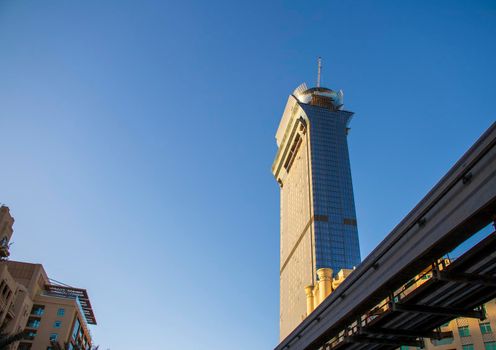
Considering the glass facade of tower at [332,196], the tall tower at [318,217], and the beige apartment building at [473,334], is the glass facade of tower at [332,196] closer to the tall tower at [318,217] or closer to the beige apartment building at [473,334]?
the tall tower at [318,217]

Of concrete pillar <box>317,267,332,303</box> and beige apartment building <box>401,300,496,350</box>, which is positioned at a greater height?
concrete pillar <box>317,267,332,303</box>

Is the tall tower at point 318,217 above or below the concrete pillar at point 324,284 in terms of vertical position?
above

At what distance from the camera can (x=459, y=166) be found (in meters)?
16.6

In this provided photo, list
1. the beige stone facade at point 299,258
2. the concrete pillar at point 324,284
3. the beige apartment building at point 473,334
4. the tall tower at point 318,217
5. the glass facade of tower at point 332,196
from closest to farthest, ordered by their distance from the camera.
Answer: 1. the beige apartment building at point 473,334
2. the concrete pillar at point 324,284
3. the glass facade of tower at point 332,196
4. the tall tower at point 318,217
5. the beige stone facade at point 299,258

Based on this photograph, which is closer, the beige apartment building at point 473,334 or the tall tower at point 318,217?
the beige apartment building at point 473,334

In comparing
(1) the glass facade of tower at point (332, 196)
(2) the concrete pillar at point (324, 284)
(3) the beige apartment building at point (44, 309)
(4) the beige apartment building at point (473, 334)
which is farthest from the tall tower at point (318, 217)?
(4) the beige apartment building at point (473, 334)

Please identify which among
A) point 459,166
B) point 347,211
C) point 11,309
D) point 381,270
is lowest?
point 381,270

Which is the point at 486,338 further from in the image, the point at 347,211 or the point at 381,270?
the point at 347,211

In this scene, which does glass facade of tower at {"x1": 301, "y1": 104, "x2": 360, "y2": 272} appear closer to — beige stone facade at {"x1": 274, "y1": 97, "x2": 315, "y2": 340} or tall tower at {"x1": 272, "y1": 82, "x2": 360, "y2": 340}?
tall tower at {"x1": 272, "y1": 82, "x2": 360, "y2": 340}

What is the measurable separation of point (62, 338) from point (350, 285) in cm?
8542

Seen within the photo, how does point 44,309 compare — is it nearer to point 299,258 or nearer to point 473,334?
point 473,334

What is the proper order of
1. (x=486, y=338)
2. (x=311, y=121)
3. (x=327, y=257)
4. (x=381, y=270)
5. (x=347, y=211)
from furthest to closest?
(x=311, y=121)
(x=347, y=211)
(x=327, y=257)
(x=486, y=338)
(x=381, y=270)

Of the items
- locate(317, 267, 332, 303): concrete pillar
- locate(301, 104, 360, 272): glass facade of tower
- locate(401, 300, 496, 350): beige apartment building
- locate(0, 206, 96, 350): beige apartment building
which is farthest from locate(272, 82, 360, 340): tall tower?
locate(401, 300, 496, 350): beige apartment building

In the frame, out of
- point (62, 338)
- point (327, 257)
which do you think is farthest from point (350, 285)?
point (327, 257)
